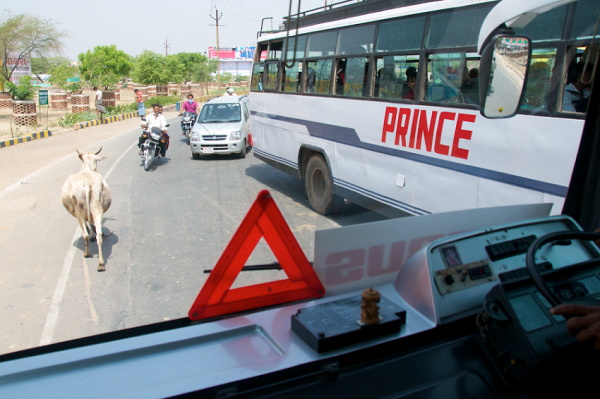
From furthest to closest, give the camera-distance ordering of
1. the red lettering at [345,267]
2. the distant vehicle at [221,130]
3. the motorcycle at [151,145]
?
the distant vehicle at [221,130]
the motorcycle at [151,145]
the red lettering at [345,267]

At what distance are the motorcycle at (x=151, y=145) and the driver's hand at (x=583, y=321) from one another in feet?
35.2

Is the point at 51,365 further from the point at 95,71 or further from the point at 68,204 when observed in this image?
the point at 95,71

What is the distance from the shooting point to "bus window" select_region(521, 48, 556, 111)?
370 cm

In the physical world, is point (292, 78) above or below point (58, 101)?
above

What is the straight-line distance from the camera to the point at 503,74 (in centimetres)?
270

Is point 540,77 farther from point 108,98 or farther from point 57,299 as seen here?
point 108,98

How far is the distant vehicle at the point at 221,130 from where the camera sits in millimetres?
12789

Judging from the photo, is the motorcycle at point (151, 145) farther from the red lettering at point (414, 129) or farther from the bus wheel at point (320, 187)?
the red lettering at point (414, 129)

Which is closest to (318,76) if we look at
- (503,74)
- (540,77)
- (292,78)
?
(292,78)

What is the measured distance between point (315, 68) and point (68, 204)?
4.20 meters

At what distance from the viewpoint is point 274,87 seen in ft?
29.5

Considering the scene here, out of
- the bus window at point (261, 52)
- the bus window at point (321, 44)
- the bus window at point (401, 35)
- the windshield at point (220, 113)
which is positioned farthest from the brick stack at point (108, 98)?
the bus window at point (401, 35)

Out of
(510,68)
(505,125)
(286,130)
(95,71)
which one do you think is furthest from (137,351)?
(95,71)

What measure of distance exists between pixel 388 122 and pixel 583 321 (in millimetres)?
4450
